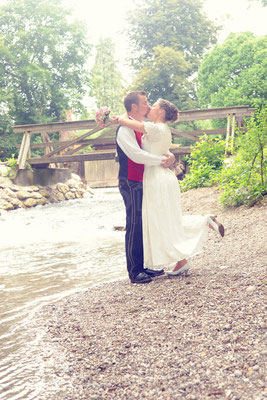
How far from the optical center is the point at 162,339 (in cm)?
269

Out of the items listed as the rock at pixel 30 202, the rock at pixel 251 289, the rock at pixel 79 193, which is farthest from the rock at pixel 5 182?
the rock at pixel 251 289

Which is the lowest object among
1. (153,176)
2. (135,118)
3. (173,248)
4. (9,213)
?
(9,213)

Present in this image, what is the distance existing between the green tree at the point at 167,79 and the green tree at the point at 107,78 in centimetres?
1172

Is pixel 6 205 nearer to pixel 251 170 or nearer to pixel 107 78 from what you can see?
pixel 251 170

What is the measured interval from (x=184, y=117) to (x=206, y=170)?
16.6ft

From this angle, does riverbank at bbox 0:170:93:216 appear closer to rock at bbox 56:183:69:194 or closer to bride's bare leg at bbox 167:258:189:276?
rock at bbox 56:183:69:194

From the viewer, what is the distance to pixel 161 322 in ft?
9.66

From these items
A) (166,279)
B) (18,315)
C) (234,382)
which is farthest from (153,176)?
(234,382)

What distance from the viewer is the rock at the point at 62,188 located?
778 inches

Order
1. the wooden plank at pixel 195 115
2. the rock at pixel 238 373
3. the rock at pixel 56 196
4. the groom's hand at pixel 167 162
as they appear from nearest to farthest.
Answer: the rock at pixel 238 373 < the groom's hand at pixel 167 162 < the wooden plank at pixel 195 115 < the rock at pixel 56 196

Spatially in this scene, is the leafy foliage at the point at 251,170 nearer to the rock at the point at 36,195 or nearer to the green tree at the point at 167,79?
the rock at the point at 36,195

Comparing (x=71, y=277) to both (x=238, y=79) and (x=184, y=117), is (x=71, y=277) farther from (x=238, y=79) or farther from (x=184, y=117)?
(x=238, y=79)

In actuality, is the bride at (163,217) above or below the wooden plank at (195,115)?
below

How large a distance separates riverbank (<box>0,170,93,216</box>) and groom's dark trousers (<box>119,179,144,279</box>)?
1070 centimetres
